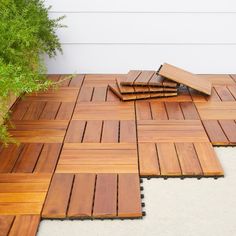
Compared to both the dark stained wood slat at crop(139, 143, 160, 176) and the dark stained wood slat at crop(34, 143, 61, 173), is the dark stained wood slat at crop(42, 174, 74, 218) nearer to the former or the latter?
the dark stained wood slat at crop(34, 143, 61, 173)

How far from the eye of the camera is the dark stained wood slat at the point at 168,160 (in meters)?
2.14

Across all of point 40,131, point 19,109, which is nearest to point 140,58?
point 19,109

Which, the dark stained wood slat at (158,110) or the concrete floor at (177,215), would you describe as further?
the dark stained wood slat at (158,110)

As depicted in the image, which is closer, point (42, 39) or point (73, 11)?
point (42, 39)

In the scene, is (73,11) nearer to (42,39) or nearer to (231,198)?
(42,39)

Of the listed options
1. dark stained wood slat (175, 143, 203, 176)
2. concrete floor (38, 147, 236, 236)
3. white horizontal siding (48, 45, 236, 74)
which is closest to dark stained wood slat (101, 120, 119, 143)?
dark stained wood slat (175, 143, 203, 176)

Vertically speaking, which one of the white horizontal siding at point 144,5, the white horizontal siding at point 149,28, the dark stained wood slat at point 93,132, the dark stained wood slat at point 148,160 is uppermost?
the white horizontal siding at point 144,5

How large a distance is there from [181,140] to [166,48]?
1615 millimetres

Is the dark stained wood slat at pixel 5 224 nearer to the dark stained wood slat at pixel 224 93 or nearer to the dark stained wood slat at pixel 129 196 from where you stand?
the dark stained wood slat at pixel 129 196

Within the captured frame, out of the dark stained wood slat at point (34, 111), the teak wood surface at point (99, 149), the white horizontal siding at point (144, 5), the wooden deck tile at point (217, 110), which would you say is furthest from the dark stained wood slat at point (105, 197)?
the white horizontal siding at point (144, 5)

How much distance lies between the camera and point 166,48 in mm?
3893

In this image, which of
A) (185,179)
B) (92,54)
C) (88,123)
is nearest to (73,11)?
(92,54)

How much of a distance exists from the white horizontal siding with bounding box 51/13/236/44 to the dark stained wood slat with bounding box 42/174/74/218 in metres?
2.08

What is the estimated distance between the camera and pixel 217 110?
118 inches
